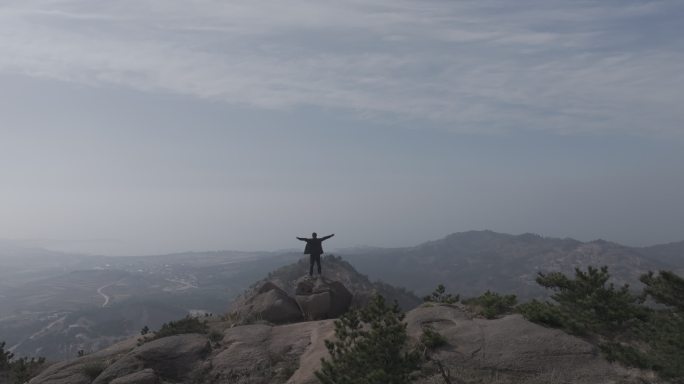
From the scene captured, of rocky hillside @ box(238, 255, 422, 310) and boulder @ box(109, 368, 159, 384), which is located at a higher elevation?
boulder @ box(109, 368, 159, 384)

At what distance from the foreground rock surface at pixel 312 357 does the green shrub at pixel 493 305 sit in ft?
2.92

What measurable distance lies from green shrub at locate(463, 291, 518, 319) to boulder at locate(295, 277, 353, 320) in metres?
9.06

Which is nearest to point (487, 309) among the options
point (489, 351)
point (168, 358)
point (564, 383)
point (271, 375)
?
point (489, 351)

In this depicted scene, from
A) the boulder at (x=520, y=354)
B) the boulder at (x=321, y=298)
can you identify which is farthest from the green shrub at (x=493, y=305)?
the boulder at (x=321, y=298)

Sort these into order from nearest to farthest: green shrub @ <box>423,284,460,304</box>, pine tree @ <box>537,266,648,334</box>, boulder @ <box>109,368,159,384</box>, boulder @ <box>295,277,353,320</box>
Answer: boulder @ <box>109,368,159,384</box>
pine tree @ <box>537,266,648,334</box>
green shrub @ <box>423,284,460,304</box>
boulder @ <box>295,277,353,320</box>

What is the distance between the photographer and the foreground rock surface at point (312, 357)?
1594cm

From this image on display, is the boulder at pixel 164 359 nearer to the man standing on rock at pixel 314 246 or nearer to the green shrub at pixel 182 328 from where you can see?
the green shrub at pixel 182 328

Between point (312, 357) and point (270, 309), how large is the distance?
28.3 feet

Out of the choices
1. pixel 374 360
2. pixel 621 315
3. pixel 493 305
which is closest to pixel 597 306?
pixel 621 315

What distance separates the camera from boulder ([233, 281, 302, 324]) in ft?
88.0

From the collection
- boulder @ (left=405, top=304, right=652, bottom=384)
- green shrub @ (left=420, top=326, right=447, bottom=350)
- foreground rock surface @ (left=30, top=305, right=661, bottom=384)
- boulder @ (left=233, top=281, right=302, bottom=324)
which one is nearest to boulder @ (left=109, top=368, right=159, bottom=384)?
foreground rock surface @ (left=30, top=305, right=661, bottom=384)

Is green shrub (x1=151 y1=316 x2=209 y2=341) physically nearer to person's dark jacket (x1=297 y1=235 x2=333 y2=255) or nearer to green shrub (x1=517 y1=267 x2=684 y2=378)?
person's dark jacket (x1=297 y1=235 x2=333 y2=255)

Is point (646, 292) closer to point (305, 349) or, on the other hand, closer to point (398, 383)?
point (398, 383)

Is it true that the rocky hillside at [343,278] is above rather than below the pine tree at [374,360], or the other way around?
below
